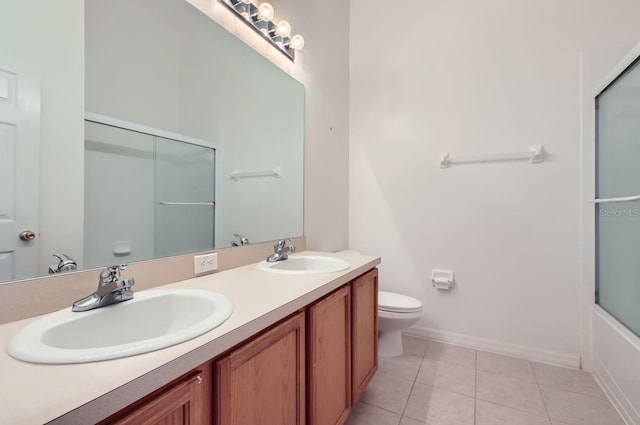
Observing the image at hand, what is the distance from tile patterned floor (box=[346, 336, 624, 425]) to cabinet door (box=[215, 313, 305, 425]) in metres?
0.72

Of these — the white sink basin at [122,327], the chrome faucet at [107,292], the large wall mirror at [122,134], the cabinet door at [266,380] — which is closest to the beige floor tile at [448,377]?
the cabinet door at [266,380]

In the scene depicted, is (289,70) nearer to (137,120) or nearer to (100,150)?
(137,120)

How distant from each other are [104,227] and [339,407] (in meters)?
1.15

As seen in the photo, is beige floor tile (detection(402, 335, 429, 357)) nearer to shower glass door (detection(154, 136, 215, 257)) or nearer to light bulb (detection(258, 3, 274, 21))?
shower glass door (detection(154, 136, 215, 257))

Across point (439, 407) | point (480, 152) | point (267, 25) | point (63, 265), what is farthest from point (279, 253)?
point (480, 152)

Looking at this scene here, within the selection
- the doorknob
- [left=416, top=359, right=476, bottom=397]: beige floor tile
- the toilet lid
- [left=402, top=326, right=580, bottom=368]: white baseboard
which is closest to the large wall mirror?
the doorknob

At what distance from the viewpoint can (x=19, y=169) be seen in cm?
77

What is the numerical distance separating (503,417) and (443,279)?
93 centimetres

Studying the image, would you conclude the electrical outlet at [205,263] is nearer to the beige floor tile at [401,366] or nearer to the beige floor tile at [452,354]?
the beige floor tile at [401,366]

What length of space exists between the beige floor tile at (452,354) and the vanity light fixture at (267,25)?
2280mm

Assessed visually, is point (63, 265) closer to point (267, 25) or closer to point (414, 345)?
point (267, 25)

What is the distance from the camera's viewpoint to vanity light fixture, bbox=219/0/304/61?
145 centimetres

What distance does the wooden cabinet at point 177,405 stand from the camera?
19.3 inches

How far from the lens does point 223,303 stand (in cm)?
82
